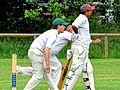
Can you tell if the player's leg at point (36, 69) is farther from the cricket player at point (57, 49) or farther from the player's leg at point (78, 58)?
the player's leg at point (78, 58)

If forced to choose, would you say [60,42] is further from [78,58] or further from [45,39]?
[45,39]

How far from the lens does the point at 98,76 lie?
65.1 ft

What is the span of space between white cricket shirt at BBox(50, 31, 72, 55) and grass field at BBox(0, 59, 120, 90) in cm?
241

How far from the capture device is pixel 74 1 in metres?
34.5

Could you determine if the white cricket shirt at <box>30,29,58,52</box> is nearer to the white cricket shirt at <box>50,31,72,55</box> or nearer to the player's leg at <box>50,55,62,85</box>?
the white cricket shirt at <box>50,31,72,55</box>

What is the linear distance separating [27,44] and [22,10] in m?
5.83

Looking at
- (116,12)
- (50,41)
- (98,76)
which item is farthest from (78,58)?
(116,12)

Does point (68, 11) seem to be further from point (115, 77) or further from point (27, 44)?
point (115, 77)

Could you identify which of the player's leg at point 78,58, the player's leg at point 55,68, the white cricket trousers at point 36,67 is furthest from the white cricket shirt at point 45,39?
the player's leg at point 78,58

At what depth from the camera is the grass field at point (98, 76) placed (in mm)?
16719

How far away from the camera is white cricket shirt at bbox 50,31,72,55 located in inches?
554

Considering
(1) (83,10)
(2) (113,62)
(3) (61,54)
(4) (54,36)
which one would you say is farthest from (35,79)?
(3) (61,54)

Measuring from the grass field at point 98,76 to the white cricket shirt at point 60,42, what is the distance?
2.41 meters

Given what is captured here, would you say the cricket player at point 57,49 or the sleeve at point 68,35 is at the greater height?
the sleeve at point 68,35
